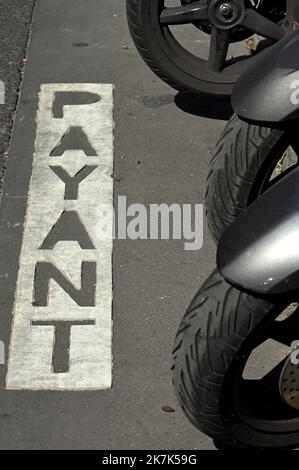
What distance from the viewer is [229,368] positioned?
139 inches

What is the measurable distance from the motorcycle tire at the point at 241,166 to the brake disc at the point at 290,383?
75 cm

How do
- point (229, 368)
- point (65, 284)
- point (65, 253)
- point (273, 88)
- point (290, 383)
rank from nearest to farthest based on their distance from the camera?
point (229, 368)
point (290, 383)
point (273, 88)
point (65, 284)
point (65, 253)

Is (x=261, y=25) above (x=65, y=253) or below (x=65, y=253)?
above

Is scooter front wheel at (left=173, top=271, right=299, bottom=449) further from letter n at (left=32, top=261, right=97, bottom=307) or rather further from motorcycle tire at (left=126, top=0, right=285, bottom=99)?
motorcycle tire at (left=126, top=0, right=285, bottom=99)

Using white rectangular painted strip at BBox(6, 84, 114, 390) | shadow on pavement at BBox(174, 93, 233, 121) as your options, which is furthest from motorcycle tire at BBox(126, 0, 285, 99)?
white rectangular painted strip at BBox(6, 84, 114, 390)

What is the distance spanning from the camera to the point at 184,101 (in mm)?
6152

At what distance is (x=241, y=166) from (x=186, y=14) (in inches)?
66.3

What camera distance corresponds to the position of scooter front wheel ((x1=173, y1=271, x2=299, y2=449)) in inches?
135

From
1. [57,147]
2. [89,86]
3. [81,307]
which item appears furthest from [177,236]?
[89,86]

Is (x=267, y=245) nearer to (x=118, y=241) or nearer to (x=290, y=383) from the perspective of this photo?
(x=290, y=383)

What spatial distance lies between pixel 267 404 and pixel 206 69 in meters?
2.38

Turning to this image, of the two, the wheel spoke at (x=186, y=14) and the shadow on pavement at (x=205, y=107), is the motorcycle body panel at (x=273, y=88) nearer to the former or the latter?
the wheel spoke at (x=186, y=14)

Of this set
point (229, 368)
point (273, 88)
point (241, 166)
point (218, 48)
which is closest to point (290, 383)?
point (229, 368)

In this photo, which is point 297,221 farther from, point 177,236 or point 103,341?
point 177,236
